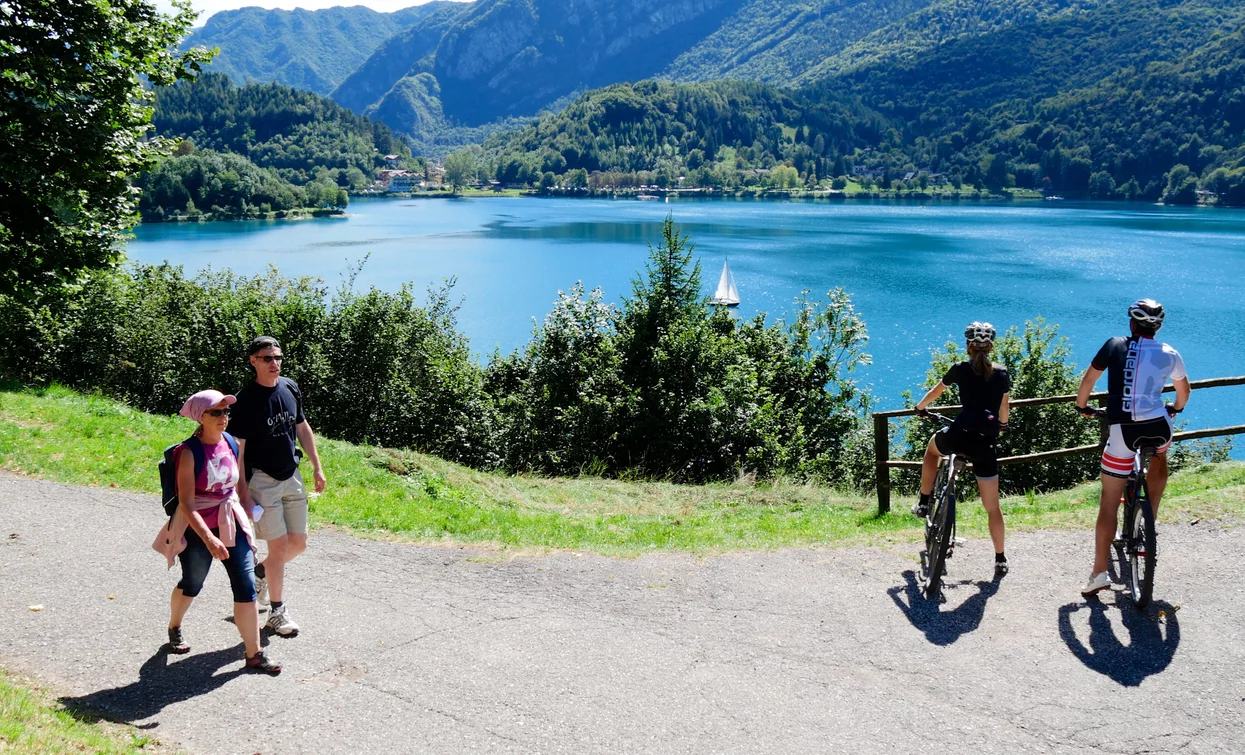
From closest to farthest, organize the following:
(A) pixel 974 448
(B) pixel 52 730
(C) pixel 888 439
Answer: (B) pixel 52 730 < (A) pixel 974 448 < (C) pixel 888 439

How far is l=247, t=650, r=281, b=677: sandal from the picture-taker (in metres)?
5.80

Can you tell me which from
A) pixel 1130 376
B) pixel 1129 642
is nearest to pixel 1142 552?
pixel 1129 642

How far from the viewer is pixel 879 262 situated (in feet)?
282

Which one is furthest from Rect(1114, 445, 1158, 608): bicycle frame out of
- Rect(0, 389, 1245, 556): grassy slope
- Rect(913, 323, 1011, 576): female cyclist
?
Rect(0, 389, 1245, 556): grassy slope

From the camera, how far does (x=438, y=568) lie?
313 inches

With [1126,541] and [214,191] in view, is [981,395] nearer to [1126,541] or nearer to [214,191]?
[1126,541]

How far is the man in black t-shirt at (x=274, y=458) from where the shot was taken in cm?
616

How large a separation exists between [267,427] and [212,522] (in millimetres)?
791

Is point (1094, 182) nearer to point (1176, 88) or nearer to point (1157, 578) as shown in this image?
point (1176, 88)

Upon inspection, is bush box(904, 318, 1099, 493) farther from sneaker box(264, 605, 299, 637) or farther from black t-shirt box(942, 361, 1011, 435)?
sneaker box(264, 605, 299, 637)

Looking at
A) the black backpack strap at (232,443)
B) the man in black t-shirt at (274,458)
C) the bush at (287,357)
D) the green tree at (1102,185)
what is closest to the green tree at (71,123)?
the bush at (287,357)

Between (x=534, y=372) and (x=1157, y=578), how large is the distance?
15263 millimetres

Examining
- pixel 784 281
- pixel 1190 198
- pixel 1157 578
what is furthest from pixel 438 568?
pixel 1190 198

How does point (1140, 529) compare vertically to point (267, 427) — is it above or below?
below
